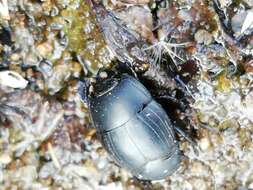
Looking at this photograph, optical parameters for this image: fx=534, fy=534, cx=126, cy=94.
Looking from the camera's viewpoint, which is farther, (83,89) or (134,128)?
(83,89)

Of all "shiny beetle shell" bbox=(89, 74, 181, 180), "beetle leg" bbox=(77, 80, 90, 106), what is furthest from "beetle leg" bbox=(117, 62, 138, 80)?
"beetle leg" bbox=(77, 80, 90, 106)

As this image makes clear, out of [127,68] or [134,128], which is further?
[127,68]

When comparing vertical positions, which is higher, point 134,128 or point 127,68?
point 127,68

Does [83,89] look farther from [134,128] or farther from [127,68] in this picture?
[134,128]

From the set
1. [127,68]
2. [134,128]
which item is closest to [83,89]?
[127,68]

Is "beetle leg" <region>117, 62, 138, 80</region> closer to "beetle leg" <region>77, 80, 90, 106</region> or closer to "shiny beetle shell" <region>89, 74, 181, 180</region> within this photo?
"shiny beetle shell" <region>89, 74, 181, 180</region>

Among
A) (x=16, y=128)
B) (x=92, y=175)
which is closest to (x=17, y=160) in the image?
(x=16, y=128)

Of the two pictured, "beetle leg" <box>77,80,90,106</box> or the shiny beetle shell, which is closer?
the shiny beetle shell

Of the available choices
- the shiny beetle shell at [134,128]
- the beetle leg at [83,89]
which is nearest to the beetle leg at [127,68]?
the shiny beetle shell at [134,128]
